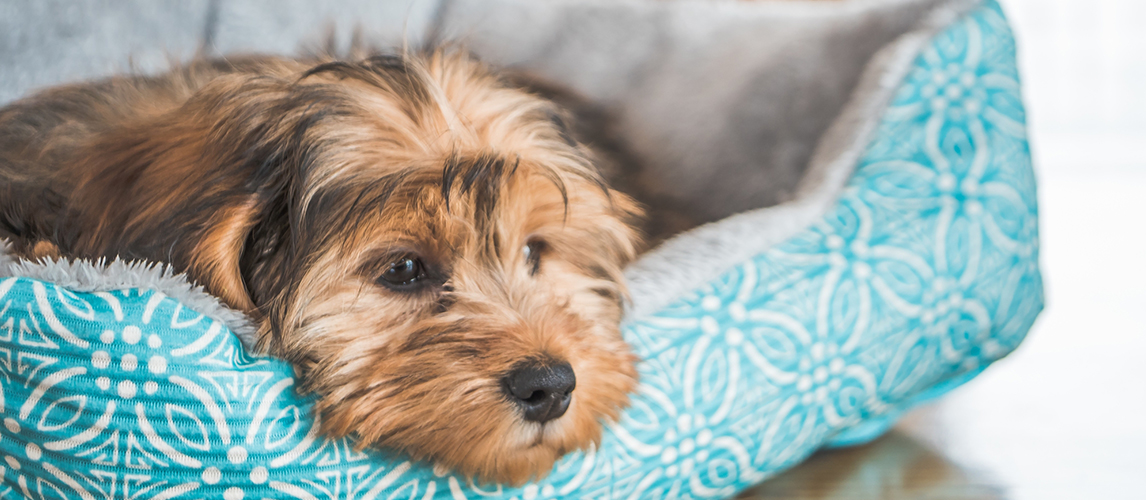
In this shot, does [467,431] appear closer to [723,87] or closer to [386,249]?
[386,249]

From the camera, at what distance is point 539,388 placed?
1573 mm

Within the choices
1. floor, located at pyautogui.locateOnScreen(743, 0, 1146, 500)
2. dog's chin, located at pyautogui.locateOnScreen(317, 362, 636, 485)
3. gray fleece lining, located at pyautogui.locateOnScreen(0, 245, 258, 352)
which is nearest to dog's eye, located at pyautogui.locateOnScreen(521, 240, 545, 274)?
dog's chin, located at pyautogui.locateOnScreen(317, 362, 636, 485)

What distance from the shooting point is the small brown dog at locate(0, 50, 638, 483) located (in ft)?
5.25

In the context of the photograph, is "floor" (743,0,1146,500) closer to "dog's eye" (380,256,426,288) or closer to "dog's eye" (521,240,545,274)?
"dog's eye" (521,240,545,274)

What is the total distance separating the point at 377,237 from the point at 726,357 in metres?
0.82

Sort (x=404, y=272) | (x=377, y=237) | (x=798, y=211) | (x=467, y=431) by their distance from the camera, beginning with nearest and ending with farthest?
1. (x=467, y=431)
2. (x=377, y=237)
3. (x=404, y=272)
4. (x=798, y=211)

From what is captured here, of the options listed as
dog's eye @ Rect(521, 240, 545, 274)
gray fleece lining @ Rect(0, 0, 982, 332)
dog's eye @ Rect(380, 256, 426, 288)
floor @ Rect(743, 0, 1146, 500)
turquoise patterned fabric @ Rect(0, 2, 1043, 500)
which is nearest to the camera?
turquoise patterned fabric @ Rect(0, 2, 1043, 500)

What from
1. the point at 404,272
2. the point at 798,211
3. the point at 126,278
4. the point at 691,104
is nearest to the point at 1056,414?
the point at 798,211

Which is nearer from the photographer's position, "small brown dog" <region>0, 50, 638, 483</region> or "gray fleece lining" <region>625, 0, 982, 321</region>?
"small brown dog" <region>0, 50, 638, 483</region>

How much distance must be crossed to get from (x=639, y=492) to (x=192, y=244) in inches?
40.0

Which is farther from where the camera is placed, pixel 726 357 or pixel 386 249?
pixel 726 357

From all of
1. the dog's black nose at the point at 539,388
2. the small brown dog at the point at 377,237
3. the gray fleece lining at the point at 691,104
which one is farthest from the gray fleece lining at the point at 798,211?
the dog's black nose at the point at 539,388

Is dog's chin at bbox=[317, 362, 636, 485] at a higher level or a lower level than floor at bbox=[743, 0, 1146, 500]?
higher

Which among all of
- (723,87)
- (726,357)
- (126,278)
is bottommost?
(726,357)
